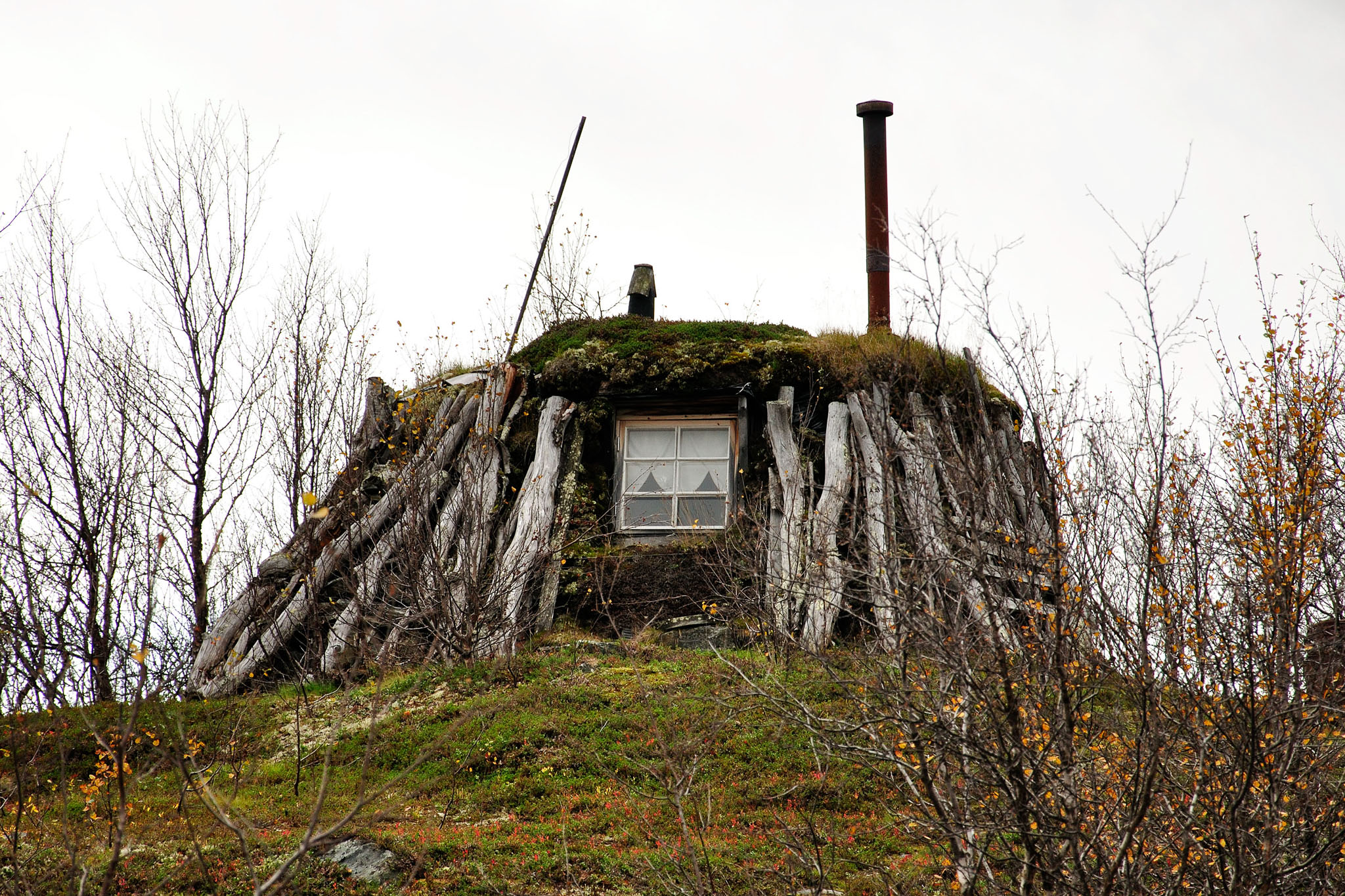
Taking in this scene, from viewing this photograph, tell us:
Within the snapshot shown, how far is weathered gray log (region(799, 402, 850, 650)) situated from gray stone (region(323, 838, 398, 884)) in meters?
3.26

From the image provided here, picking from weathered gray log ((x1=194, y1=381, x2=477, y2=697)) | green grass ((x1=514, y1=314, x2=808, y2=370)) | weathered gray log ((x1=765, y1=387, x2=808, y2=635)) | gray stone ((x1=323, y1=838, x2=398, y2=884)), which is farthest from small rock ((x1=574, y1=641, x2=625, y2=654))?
gray stone ((x1=323, y1=838, x2=398, y2=884))

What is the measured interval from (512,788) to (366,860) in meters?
1.40

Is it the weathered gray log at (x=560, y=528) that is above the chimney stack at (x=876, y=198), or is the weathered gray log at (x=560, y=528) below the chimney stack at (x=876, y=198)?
below

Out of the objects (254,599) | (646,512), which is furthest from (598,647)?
(254,599)

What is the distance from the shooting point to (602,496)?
11125 mm

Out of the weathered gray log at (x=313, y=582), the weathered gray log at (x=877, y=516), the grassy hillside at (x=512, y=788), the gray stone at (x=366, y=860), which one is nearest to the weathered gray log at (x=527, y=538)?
the grassy hillside at (x=512, y=788)

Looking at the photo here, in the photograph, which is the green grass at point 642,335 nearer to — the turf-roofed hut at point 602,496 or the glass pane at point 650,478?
the turf-roofed hut at point 602,496

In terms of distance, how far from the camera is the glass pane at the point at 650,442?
37.1 ft

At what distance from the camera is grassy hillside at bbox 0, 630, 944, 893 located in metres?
5.36

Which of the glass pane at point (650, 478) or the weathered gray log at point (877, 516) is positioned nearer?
the weathered gray log at point (877, 516)

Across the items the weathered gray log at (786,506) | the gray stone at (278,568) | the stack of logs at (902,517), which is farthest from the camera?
the gray stone at (278,568)

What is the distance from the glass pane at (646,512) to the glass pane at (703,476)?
0.25 m

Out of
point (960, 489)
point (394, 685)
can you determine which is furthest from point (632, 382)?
point (960, 489)

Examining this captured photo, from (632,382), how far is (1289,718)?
8.21 metres
